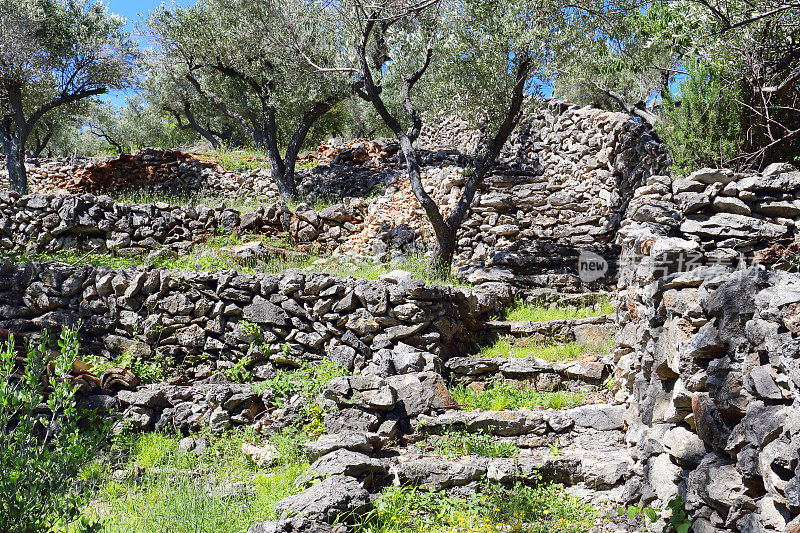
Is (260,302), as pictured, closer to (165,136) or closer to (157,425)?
(157,425)

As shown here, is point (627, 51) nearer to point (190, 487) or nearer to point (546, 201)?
point (546, 201)

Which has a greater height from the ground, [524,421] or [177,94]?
[177,94]

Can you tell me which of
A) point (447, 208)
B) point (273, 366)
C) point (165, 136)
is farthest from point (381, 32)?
point (165, 136)

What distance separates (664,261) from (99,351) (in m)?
7.76

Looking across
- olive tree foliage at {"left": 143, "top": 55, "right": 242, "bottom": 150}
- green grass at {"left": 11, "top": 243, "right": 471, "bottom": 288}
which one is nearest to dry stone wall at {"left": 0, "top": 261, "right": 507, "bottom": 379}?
green grass at {"left": 11, "top": 243, "right": 471, "bottom": 288}

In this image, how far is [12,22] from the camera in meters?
14.2

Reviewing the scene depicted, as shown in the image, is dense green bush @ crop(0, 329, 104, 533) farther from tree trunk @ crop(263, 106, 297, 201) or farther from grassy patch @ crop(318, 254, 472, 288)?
tree trunk @ crop(263, 106, 297, 201)

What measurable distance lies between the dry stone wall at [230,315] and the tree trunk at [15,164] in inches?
265

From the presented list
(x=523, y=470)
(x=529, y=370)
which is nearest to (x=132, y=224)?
(x=529, y=370)

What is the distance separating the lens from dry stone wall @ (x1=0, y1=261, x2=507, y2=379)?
8.35 metres

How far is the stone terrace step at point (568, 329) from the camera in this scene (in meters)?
8.80

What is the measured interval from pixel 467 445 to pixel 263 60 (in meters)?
12.5

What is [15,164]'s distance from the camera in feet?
47.6

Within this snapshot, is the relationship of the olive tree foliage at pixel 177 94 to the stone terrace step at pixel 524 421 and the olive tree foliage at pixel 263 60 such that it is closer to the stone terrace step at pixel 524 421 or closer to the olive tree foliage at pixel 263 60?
the olive tree foliage at pixel 263 60
